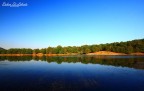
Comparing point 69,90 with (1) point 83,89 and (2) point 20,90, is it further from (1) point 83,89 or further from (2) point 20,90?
(2) point 20,90

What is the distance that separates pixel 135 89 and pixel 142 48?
16710 cm

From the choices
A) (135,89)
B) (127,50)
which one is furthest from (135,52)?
(135,89)

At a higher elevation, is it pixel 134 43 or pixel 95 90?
pixel 134 43

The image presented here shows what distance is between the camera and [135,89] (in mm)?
22844

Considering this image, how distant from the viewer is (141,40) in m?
196

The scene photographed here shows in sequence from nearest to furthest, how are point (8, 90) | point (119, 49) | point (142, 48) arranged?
point (8, 90)
point (142, 48)
point (119, 49)

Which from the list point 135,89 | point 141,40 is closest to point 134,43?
point 141,40

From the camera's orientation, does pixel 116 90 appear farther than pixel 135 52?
No

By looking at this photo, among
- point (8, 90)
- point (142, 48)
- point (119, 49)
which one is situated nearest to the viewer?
point (8, 90)

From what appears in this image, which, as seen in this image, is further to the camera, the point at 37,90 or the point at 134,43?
the point at 134,43

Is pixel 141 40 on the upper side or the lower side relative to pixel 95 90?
upper

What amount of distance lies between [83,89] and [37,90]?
613 cm

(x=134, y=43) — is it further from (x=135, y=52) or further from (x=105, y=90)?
(x=105, y=90)

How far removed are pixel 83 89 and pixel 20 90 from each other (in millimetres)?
8349
